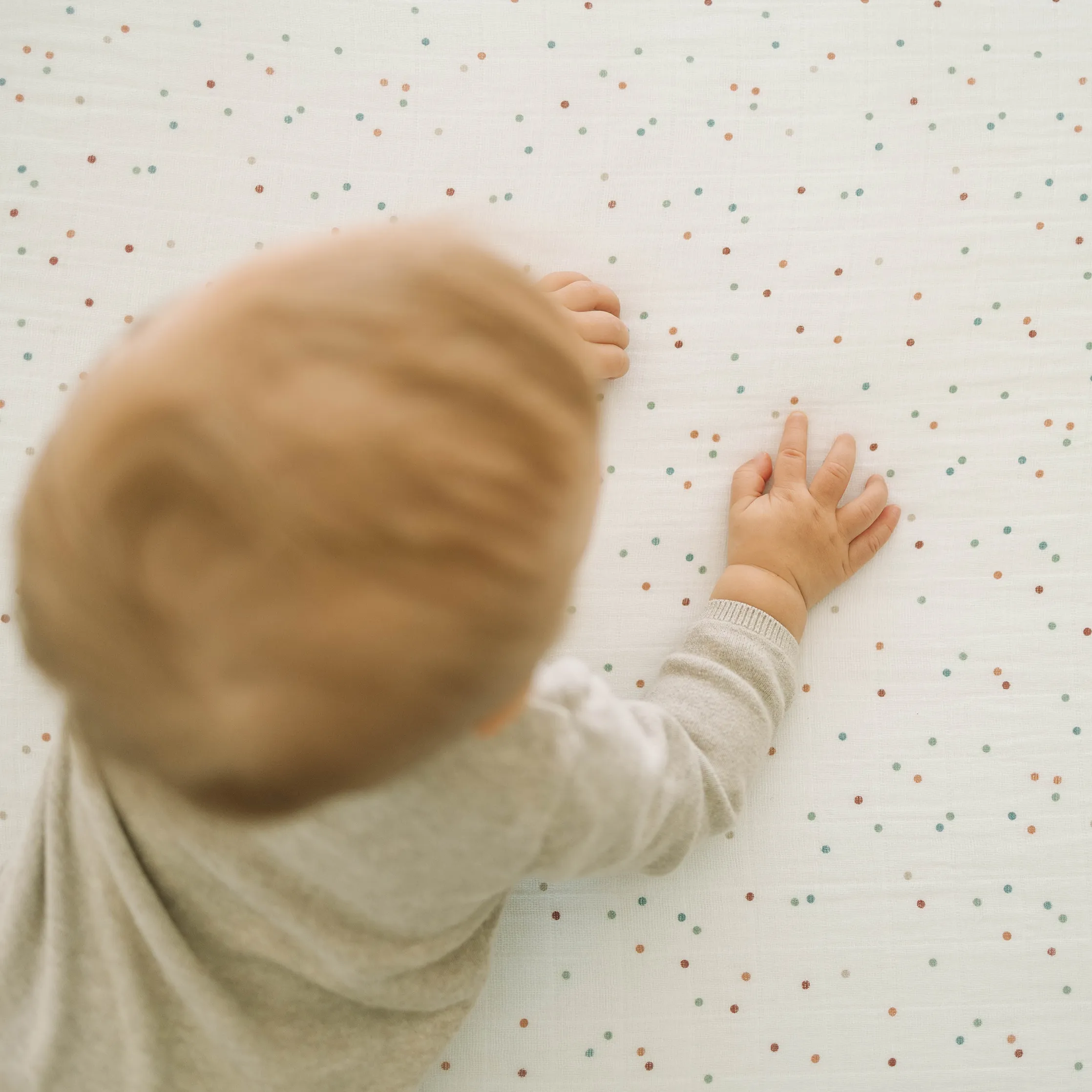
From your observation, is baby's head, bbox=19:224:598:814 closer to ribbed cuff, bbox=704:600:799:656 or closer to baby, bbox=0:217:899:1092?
baby, bbox=0:217:899:1092

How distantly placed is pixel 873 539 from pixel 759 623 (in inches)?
4.3

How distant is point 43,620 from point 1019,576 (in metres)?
0.64

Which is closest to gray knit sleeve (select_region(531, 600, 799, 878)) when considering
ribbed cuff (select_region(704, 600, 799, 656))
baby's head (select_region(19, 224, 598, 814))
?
ribbed cuff (select_region(704, 600, 799, 656))

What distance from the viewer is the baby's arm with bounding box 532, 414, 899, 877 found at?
0.55 m

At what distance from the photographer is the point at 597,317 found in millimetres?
704

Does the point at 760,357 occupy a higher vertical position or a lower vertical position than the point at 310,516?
higher

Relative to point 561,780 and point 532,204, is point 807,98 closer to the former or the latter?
point 532,204

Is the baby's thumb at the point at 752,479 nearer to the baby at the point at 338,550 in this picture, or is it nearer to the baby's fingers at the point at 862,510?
the baby's fingers at the point at 862,510

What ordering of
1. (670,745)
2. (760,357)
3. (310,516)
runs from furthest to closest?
(760,357), (670,745), (310,516)

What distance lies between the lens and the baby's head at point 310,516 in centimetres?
34

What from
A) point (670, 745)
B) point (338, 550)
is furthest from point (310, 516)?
point (670, 745)

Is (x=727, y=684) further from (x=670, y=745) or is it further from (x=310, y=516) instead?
(x=310, y=516)

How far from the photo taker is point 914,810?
70 centimetres

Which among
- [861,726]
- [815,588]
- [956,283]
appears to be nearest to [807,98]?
[956,283]
